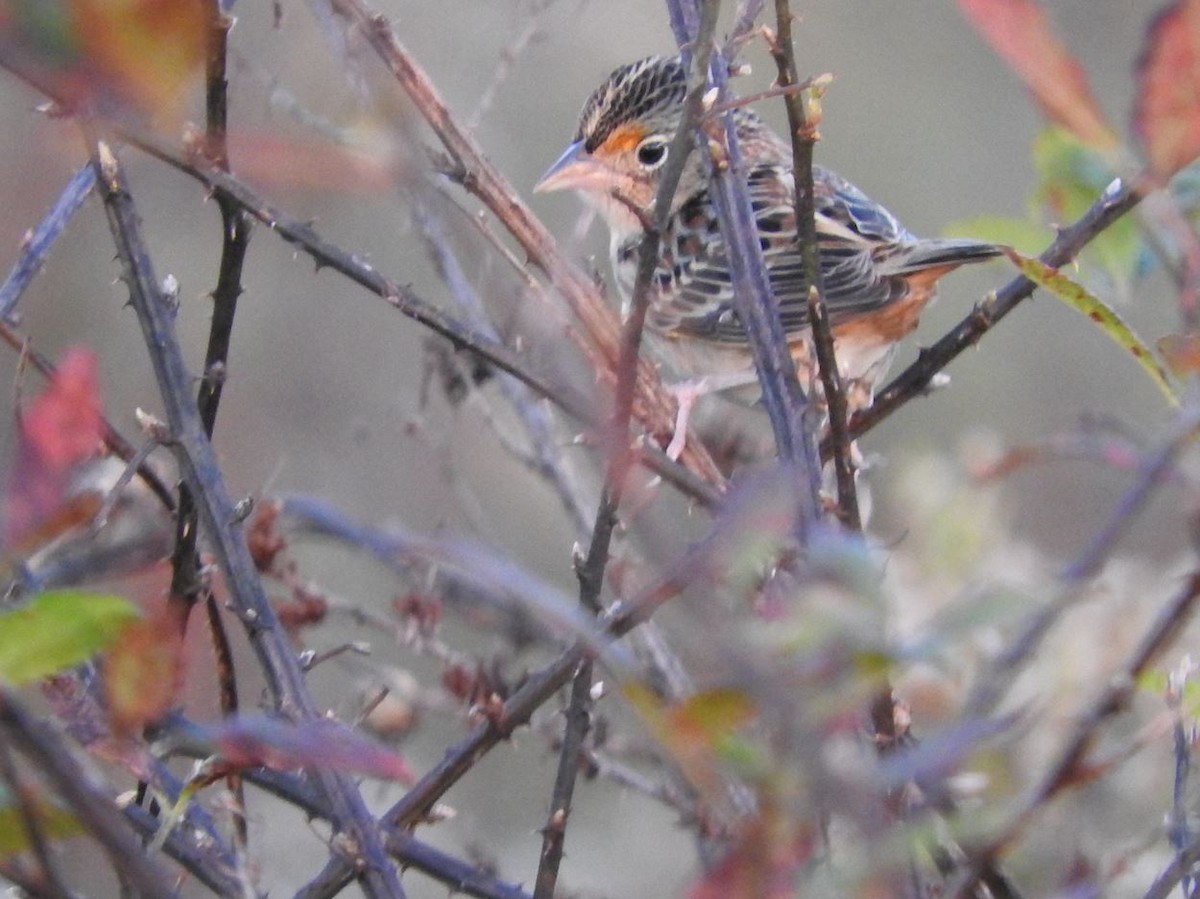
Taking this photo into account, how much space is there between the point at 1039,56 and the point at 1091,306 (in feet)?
1.91

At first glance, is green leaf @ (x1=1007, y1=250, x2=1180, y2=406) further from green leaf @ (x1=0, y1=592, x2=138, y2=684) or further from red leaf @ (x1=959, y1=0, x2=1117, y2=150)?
green leaf @ (x1=0, y1=592, x2=138, y2=684)

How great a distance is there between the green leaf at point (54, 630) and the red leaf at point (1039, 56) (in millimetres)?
662

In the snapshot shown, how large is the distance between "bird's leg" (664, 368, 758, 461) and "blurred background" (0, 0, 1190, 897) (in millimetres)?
1144

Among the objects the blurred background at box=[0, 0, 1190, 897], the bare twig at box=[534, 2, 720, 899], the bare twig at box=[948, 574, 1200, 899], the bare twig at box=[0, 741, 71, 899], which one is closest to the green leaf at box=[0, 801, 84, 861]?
the bare twig at box=[0, 741, 71, 899]

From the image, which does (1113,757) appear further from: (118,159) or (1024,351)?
(1024,351)

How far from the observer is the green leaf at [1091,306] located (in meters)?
1.50

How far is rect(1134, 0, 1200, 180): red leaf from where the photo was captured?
1.04m

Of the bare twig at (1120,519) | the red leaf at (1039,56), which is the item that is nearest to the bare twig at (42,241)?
the red leaf at (1039,56)

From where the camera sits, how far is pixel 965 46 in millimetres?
8836

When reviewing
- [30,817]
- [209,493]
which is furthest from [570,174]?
[30,817]

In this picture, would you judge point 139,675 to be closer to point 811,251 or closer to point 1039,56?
point 1039,56

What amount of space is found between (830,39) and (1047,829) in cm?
748

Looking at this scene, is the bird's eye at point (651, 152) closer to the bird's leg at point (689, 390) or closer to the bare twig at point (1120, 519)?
the bird's leg at point (689, 390)

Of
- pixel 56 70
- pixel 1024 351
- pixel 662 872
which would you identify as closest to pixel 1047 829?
pixel 56 70
